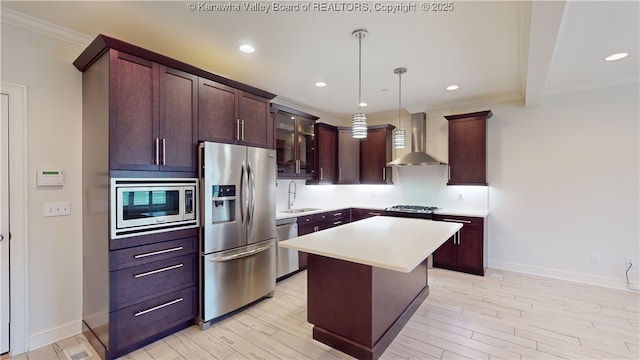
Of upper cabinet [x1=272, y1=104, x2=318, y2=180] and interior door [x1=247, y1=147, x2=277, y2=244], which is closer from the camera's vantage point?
interior door [x1=247, y1=147, x2=277, y2=244]

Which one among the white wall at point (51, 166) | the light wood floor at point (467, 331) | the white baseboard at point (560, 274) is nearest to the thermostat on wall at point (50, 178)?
the white wall at point (51, 166)

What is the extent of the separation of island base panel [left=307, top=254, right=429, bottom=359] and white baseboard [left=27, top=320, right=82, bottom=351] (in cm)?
214

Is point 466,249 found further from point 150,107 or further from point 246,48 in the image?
point 150,107

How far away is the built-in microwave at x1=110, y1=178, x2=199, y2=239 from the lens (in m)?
2.24

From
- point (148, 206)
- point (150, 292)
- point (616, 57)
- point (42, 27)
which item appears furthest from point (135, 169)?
point (616, 57)

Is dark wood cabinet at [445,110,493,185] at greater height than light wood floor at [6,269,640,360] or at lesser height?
greater

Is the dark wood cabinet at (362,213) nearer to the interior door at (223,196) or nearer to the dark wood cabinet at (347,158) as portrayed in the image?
the dark wood cabinet at (347,158)

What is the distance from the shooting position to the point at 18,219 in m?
2.32

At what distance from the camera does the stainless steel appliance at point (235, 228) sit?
2740mm

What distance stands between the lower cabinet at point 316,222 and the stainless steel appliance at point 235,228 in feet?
2.96

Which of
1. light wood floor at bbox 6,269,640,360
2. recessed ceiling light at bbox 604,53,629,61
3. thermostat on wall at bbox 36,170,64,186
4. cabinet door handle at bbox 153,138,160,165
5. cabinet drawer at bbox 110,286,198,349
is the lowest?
light wood floor at bbox 6,269,640,360

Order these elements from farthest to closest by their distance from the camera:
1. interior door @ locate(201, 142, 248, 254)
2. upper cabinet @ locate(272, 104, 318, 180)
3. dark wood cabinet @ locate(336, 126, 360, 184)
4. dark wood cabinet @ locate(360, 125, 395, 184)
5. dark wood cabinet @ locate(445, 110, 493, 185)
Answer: dark wood cabinet @ locate(336, 126, 360, 184) < dark wood cabinet @ locate(360, 125, 395, 184) < dark wood cabinet @ locate(445, 110, 493, 185) < upper cabinet @ locate(272, 104, 318, 180) < interior door @ locate(201, 142, 248, 254)

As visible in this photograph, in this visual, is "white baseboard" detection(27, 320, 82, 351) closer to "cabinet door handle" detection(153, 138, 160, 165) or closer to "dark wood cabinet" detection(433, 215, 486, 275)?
"cabinet door handle" detection(153, 138, 160, 165)

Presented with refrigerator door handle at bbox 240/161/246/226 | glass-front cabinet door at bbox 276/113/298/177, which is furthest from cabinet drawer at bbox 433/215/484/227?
refrigerator door handle at bbox 240/161/246/226
